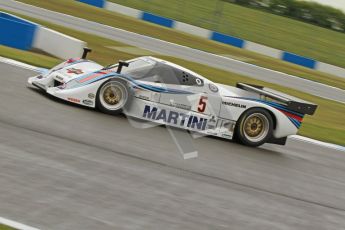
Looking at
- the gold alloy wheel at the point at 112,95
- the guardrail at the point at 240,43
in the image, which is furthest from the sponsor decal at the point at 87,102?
the guardrail at the point at 240,43

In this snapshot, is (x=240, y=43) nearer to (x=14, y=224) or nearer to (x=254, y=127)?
(x=254, y=127)

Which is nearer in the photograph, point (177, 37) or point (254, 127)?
point (254, 127)

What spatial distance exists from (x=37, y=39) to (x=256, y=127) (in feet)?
27.8

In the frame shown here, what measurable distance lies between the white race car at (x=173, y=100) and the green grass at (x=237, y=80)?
2.70 metres

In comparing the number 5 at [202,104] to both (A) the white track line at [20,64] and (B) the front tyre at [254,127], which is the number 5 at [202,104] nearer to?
(B) the front tyre at [254,127]

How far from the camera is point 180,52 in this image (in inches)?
973

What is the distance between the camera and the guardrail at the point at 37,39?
16.4 metres

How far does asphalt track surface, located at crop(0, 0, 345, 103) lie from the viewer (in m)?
23.8

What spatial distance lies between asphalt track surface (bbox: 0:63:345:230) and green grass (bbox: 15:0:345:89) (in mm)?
17367

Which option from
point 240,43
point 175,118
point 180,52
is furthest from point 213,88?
point 240,43

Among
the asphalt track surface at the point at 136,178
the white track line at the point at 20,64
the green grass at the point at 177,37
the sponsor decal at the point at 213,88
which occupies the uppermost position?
the green grass at the point at 177,37

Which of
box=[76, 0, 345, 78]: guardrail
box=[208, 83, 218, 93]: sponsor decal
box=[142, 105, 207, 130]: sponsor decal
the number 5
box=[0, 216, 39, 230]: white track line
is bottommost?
box=[0, 216, 39, 230]: white track line

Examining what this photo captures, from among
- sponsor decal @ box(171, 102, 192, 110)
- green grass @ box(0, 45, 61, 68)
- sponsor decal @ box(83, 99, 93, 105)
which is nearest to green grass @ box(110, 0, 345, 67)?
green grass @ box(0, 45, 61, 68)

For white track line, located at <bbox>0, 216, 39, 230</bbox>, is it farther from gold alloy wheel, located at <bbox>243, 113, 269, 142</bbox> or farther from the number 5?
gold alloy wheel, located at <bbox>243, 113, 269, 142</bbox>
